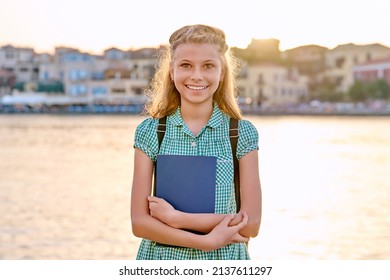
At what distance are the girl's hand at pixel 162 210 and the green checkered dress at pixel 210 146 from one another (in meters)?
0.04

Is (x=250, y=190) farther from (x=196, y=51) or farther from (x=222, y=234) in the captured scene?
(x=196, y=51)

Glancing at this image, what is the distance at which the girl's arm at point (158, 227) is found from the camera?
3.38ft

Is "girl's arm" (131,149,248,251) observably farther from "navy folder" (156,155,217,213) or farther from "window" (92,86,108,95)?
"window" (92,86,108,95)

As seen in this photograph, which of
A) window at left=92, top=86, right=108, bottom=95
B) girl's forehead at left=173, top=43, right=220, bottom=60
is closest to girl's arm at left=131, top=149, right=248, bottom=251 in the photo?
girl's forehead at left=173, top=43, right=220, bottom=60

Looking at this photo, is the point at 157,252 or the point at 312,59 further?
the point at 312,59

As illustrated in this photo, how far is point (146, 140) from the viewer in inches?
41.6

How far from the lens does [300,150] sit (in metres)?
19.7

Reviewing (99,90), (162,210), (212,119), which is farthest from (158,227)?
(99,90)

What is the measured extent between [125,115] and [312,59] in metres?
8.61

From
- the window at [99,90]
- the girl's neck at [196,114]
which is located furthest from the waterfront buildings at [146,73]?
the girl's neck at [196,114]

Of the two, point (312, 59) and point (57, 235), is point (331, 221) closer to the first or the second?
point (57, 235)

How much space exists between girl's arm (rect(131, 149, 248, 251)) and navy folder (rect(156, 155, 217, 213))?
22mm

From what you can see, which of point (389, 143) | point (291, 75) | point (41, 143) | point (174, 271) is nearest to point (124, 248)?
point (174, 271)

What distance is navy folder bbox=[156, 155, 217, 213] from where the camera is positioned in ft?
3.37
